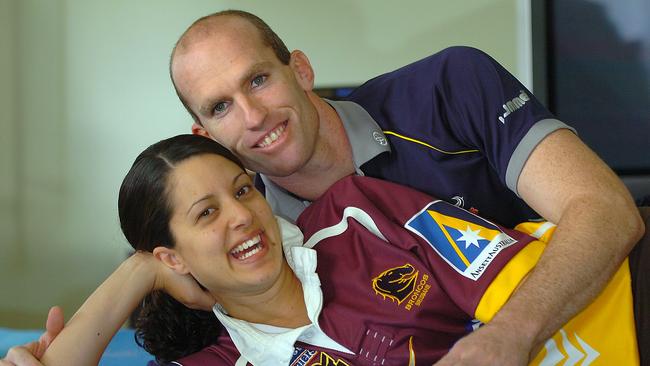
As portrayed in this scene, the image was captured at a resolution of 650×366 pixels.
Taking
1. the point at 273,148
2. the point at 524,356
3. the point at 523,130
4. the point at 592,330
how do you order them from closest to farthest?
1. the point at 524,356
2. the point at 592,330
3. the point at 523,130
4. the point at 273,148

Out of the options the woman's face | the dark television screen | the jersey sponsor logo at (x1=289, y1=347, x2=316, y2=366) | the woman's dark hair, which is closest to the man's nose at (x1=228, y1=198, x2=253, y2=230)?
the woman's face

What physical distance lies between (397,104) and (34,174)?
8.58 feet

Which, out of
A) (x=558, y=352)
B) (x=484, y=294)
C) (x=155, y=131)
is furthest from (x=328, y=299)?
(x=155, y=131)

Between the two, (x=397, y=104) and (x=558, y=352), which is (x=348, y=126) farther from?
(x=558, y=352)

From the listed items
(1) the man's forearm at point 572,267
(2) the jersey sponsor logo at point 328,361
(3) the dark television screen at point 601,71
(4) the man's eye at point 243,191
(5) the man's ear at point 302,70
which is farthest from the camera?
(3) the dark television screen at point 601,71

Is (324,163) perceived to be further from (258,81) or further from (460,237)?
(460,237)

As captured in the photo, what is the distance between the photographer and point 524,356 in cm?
117

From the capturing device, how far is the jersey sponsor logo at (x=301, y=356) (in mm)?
1412

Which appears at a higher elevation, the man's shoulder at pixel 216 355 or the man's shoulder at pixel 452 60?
the man's shoulder at pixel 452 60

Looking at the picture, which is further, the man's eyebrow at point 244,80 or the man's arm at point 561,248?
the man's eyebrow at point 244,80

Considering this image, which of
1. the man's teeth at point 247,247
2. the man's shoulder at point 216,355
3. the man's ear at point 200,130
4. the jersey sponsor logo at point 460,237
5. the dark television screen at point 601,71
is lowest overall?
the dark television screen at point 601,71

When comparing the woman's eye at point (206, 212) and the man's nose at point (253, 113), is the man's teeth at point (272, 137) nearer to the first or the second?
the man's nose at point (253, 113)

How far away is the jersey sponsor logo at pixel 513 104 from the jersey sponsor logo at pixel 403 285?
0.36 metres

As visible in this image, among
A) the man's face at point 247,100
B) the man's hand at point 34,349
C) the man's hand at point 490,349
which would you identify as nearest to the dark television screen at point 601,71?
the man's face at point 247,100
